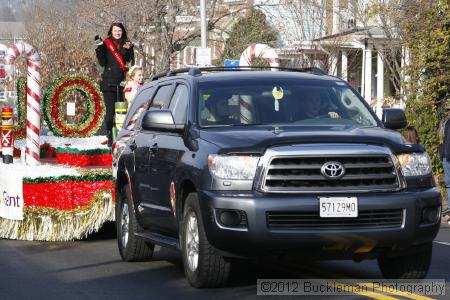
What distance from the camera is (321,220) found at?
378 inches

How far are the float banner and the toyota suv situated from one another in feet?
12.4

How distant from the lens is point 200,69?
467 inches

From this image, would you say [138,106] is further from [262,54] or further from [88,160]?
[262,54]

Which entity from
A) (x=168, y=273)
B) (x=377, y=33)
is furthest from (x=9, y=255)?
(x=377, y=33)

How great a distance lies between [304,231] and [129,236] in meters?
3.23

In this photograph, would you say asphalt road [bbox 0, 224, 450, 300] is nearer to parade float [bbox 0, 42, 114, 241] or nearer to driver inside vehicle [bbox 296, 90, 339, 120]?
parade float [bbox 0, 42, 114, 241]

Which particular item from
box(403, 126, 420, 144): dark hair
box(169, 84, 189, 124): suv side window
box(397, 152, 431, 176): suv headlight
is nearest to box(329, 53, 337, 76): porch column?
box(403, 126, 420, 144): dark hair

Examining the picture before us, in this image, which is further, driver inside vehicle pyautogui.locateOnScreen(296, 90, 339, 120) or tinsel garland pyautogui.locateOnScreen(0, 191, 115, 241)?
tinsel garland pyautogui.locateOnScreen(0, 191, 115, 241)

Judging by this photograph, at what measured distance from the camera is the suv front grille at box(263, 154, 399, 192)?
9.66 metres

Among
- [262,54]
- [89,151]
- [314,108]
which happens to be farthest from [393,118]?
[262,54]

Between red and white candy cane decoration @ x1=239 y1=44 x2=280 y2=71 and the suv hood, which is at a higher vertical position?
red and white candy cane decoration @ x1=239 y1=44 x2=280 y2=71

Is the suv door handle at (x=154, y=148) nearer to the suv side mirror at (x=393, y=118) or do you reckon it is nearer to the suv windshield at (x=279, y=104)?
the suv windshield at (x=279, y=104)

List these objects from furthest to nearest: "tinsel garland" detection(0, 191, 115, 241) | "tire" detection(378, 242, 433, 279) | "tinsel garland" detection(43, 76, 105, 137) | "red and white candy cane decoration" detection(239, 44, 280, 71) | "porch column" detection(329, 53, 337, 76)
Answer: "porch column" detection(329, 53, 337, 76) → "red and white candy cane decoration" detection(239, 44, 280, 71) → "tinsel garland" detection(43, 76, 105, 137) → "tinsel garland" detection(0, 191, 115, 241) → "tire" detection(378, 242, 433, 279)

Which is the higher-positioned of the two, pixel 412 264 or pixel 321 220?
pixel 321 220
